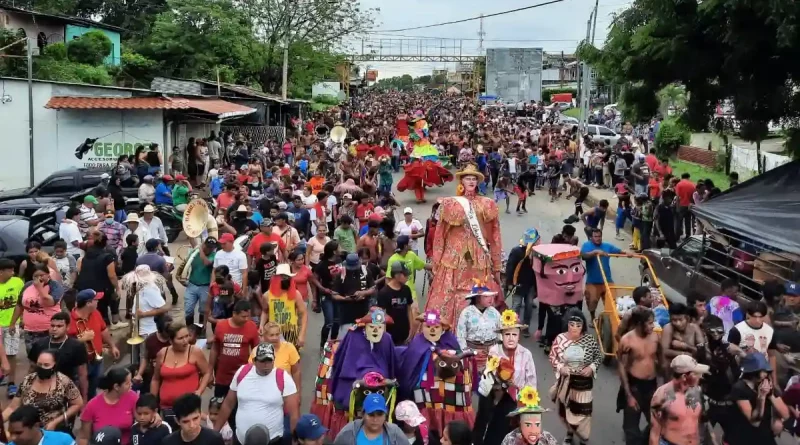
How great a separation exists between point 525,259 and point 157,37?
32.1 meters

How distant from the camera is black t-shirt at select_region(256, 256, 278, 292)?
32.4ft

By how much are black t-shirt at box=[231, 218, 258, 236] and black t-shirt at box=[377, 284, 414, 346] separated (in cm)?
393

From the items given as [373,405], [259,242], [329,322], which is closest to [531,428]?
[373,405]

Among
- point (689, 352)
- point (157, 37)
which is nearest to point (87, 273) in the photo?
point (689, 352)

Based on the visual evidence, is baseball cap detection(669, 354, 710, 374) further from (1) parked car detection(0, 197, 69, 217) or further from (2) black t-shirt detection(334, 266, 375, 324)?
(1) parked car detection(0, 197, 69, 217)

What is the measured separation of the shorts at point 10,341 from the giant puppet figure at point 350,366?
359 centimetres

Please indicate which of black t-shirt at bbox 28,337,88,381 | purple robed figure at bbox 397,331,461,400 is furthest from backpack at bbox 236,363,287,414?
black t-shirt at bbox 28,337,88,381

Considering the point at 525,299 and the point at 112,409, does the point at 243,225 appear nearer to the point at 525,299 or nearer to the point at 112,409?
the point at 525,299

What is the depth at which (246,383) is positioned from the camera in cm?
602

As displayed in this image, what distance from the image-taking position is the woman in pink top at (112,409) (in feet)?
19.0

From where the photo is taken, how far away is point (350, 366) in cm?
656

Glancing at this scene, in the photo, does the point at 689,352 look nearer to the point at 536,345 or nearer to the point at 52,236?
the point at 536,345

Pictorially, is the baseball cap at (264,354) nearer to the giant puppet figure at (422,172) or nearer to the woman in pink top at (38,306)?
the woman in pink top at (38,306)

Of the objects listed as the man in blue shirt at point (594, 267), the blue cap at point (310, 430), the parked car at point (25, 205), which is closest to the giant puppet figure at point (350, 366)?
the blue cap at point (310, 430)
